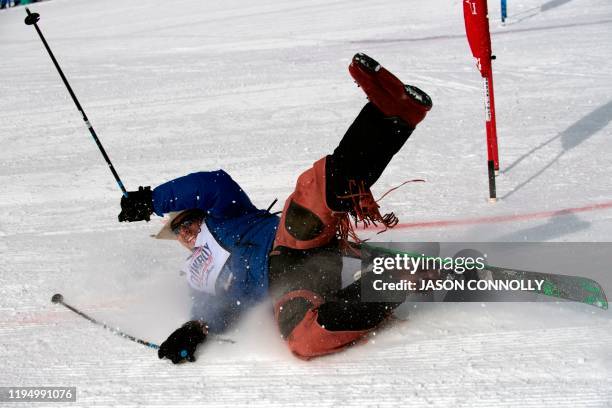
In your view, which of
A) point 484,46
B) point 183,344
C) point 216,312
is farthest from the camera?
point 484,46

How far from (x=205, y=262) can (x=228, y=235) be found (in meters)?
0.19

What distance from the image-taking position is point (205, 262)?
11.2 feet

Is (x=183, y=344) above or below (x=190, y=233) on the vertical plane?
below

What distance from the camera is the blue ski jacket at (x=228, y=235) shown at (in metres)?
3.30

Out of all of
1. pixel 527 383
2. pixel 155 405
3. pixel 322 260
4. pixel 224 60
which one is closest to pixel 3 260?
pixel 155 405

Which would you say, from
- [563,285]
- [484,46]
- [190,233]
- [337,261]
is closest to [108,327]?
[190,233]

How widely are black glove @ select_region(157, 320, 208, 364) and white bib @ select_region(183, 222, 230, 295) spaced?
27cm

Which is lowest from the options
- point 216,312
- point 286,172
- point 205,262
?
point 286,172

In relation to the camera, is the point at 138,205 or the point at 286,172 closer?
the point at 138,205

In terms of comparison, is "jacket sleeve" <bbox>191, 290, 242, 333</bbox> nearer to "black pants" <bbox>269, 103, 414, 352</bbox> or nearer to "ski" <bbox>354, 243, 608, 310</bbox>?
"black pants" <bbox>269, 103, 414, 352</bbox>

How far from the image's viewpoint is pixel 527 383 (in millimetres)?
2662

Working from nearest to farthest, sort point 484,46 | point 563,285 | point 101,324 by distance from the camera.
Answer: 1. point 563,285
2. point 101,324
3. point 484,46

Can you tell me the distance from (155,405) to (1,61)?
375 inches

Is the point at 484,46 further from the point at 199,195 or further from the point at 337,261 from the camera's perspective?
the point at 199,195
